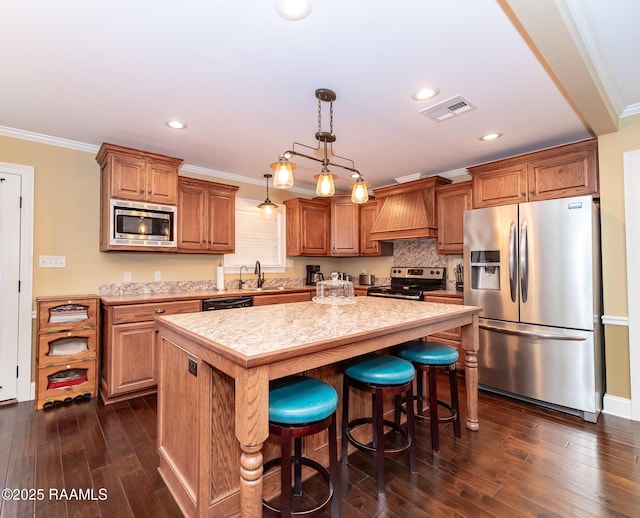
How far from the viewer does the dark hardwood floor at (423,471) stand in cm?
173

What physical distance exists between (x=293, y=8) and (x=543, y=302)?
300cm

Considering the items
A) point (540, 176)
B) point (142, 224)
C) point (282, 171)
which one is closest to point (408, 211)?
point (540, 176)

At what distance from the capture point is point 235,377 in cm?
126

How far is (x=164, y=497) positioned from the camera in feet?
5.91

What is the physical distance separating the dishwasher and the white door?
170cm

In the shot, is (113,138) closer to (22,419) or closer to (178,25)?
(178,25)

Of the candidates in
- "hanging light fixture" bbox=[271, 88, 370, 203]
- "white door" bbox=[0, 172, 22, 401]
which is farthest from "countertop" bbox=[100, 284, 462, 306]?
"hanging light fixture" bbox=[271, 88, 370, 203]

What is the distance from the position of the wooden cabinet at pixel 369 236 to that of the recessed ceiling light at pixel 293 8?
11.8ft

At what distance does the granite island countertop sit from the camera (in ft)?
4.44

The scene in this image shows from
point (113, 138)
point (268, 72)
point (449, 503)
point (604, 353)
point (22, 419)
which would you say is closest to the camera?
point (449, 503)

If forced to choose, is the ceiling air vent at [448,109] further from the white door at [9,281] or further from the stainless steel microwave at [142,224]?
the white door at [9,281]

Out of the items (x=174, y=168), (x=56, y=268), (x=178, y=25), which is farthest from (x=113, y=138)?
(x=178, y=25)

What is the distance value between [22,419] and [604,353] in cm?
502

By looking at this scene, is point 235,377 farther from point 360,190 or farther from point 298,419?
point 360,190
